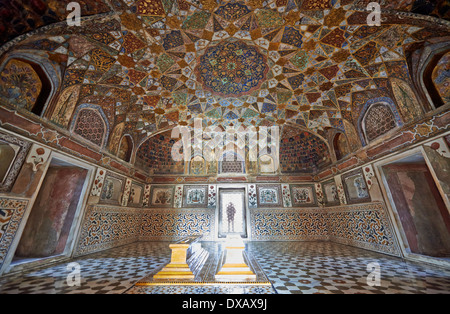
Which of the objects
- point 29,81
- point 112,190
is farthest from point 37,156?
point 112,190

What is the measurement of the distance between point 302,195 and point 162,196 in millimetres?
7506

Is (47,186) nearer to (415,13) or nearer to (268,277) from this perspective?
(268,277)

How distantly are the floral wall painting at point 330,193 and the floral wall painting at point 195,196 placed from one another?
6.16m

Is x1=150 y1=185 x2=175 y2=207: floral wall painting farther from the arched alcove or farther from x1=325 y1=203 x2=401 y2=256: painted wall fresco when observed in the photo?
x1=325 y1=203 x2=401 y2=256: painted wall fresco

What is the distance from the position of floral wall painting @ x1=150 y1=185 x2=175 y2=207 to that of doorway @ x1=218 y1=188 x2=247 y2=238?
270 centimetres

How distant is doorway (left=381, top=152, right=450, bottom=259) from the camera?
487cm

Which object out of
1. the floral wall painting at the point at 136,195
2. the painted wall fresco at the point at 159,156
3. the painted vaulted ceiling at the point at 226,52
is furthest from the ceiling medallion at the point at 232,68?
the floral wall painting at the point at 136,195

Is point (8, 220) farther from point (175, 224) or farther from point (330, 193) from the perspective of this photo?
point (330, 193)

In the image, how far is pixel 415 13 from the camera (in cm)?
348

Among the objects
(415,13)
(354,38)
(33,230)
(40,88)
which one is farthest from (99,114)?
(415,13)

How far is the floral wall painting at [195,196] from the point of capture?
9.07 metres

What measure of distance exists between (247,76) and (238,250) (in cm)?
538

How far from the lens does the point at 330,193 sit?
8336 millimetres

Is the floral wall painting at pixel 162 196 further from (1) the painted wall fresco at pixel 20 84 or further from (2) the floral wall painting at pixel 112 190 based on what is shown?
(1) the painted wall fresco at pixel 20 84
